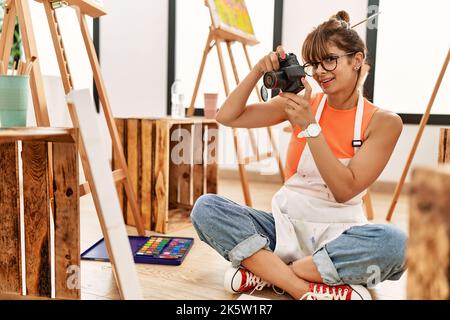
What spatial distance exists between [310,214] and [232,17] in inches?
56.0

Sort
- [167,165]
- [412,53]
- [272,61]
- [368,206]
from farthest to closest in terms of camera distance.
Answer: [412,53]
[368,206]
[167,165]
[272,61]

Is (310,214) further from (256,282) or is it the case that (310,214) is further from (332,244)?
(256,282)

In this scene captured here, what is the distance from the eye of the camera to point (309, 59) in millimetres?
1210

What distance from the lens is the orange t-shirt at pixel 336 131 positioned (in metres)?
1.21

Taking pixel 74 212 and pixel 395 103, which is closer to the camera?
pixel 74 212

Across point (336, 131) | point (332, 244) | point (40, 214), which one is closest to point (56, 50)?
point (40, 214)

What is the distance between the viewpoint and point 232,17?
7.51 ft

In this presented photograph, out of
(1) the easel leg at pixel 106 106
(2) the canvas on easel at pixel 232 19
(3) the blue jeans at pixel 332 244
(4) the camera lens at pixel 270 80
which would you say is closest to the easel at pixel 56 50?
(1) the easel leg at pixel 106 106

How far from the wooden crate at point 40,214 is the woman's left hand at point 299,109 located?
1.80 feet

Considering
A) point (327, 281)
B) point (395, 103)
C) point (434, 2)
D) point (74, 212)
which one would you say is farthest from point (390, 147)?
point (434, 2)

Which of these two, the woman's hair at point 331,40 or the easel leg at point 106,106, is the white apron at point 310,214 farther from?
the easel leg at point 106,106

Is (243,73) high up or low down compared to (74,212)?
up

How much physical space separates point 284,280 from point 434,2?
222cm
